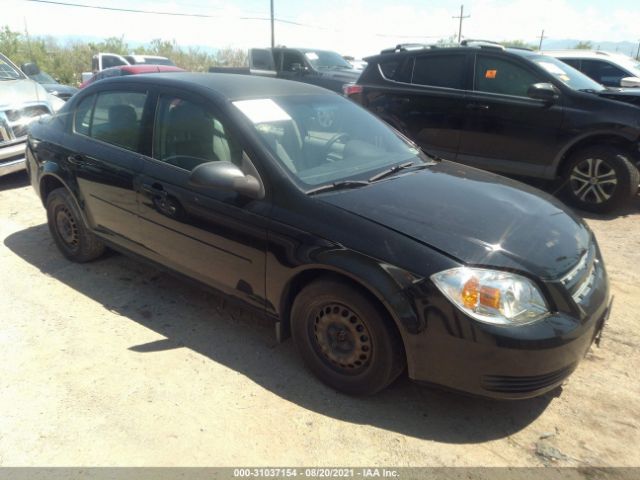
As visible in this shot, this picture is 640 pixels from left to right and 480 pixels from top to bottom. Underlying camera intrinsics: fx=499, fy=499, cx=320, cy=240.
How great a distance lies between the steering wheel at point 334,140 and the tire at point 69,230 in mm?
2156

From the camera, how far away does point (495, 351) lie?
2227mm

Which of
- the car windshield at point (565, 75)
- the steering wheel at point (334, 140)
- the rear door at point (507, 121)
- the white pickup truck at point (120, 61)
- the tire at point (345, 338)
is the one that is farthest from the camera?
the white pickup truck at point (120, 61)

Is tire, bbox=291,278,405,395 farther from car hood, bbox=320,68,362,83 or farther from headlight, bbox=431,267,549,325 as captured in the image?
car hood, bbox=320,68,362,83

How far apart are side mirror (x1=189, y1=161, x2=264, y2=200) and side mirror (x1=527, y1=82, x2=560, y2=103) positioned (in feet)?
13.6

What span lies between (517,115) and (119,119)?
4.46m

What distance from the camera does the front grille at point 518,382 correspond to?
2291 millimetres

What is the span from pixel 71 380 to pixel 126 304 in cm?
92

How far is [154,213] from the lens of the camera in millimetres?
3361

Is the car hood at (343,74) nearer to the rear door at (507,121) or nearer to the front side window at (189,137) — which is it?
the rear door at (507,121)

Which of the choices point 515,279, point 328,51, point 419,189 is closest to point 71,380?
point 419,189

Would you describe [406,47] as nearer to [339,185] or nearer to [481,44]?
[481,44]

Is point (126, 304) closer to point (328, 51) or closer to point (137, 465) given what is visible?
point (137, 465)

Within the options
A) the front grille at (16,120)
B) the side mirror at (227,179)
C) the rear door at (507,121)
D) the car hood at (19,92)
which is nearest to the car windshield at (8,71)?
the car hood at (19,92)

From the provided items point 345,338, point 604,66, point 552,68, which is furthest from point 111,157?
point 604,66
